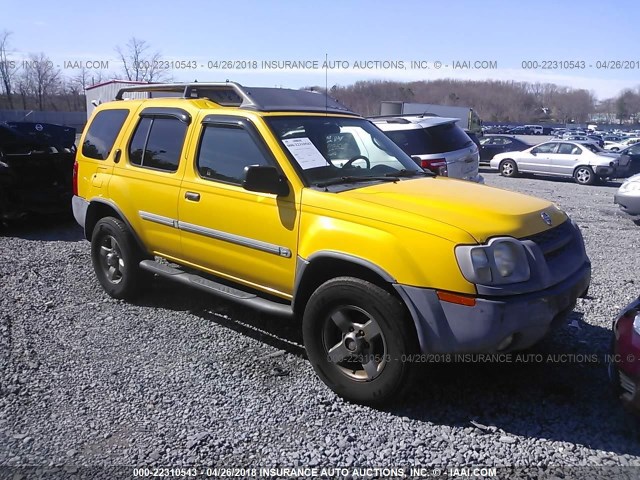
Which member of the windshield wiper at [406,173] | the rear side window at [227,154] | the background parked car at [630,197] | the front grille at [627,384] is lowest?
the front grille at [627,384]

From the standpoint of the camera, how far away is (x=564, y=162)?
18922 millimetres

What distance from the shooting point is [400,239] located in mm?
3221

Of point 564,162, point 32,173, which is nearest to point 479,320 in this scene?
point 32,173

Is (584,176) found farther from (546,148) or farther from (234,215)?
(234,215)

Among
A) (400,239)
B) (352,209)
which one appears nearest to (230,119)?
(352,209)

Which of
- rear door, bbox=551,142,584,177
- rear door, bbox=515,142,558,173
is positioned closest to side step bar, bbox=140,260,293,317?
rear door, bbox=551,142,584,177

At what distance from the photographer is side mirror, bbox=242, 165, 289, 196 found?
3.65 m

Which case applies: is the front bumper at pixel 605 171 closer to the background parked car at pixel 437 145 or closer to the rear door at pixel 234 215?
the background parked car at pixel 437 145

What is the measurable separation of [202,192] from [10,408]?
1.99 m

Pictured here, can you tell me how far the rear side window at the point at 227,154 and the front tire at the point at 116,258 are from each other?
124cm

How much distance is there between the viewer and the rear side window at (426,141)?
8109mm

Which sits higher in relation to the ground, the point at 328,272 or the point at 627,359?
the point at 328,272

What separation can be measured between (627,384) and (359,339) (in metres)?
1.57

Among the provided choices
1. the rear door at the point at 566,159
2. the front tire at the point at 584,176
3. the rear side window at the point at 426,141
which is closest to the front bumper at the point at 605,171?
the front tire at the point at 584,176
